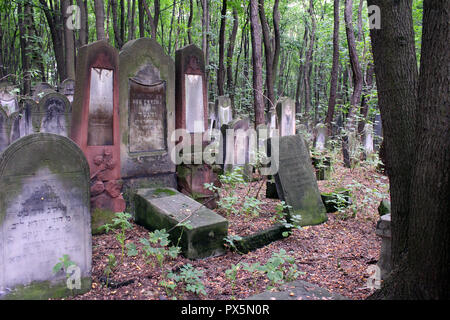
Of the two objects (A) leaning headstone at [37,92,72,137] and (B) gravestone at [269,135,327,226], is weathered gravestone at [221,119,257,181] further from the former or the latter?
(A) leaning headstone at [37,92,72,137]

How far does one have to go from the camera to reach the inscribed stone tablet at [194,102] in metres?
5.75

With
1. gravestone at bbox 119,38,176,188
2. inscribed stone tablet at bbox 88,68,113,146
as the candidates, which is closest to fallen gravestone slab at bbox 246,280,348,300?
gravestone at bbox 119,38,176,188

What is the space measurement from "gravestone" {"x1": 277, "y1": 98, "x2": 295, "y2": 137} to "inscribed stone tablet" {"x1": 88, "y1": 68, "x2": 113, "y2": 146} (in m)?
6.58

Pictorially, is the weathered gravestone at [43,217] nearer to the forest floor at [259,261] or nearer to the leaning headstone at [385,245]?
the forest floor at [259,261]

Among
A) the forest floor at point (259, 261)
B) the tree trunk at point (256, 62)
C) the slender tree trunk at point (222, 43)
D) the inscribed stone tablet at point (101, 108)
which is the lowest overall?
the forest floor at point (259, 261)

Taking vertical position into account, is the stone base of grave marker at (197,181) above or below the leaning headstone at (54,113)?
below

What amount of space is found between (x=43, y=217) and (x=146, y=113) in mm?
2662

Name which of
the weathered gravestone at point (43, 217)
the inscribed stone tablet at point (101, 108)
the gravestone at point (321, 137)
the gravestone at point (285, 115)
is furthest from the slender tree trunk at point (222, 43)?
the weathered gravestone at point (43, 217)

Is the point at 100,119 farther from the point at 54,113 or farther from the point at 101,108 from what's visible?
the point at 54,113

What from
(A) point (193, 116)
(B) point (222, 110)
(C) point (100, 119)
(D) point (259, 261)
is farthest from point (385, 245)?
(B) point (222, 110)

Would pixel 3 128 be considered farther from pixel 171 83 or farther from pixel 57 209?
pixel 57 209

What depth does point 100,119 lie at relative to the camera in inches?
188

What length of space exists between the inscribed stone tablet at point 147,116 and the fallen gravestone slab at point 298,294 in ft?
10.7
